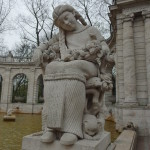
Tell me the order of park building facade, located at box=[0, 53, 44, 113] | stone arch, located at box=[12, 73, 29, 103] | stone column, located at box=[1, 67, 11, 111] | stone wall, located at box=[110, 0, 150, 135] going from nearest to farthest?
1. stone wall, located at box=[110, 0, 150, 135]
2. park building facade, located at box=[0, 53, 44, 113]
3. stone column, located at box=[1, 67, 11, 111]
4. stone arch, located at box=[12, 73, 29, 103]

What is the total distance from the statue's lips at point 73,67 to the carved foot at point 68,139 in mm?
826

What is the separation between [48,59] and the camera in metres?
3.33

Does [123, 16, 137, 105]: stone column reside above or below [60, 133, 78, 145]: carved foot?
above

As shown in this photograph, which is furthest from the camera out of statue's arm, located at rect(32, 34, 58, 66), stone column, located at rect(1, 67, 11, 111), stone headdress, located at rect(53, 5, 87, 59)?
stone column, located at rect(1, 67, 11, 111)

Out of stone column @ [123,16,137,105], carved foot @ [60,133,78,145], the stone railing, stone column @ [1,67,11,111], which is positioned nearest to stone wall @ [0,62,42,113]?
stone column @ [1,67,11,111]

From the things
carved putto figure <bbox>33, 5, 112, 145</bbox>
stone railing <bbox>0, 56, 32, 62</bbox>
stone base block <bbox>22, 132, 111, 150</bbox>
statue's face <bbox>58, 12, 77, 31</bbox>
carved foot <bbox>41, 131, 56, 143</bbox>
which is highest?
stone railing <bbox>0, 56, 32, 62</bbox>

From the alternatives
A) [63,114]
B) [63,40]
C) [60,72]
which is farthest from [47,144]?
[63,40]

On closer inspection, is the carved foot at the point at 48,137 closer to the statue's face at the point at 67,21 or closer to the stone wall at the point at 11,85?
the statue's face at the point at 67,21

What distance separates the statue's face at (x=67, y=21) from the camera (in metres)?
3.32

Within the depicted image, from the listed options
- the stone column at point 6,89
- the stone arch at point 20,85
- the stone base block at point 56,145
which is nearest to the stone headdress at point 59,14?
the stone base block at point 56,145

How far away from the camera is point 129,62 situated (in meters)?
9.57

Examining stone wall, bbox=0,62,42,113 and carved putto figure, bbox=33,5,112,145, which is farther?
stone wall, bbox=0,62,42,113

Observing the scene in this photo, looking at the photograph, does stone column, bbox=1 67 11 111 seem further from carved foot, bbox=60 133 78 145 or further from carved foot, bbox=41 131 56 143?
carved foot, bbox=60 133 78 145

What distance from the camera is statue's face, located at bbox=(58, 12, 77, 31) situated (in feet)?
10.9
